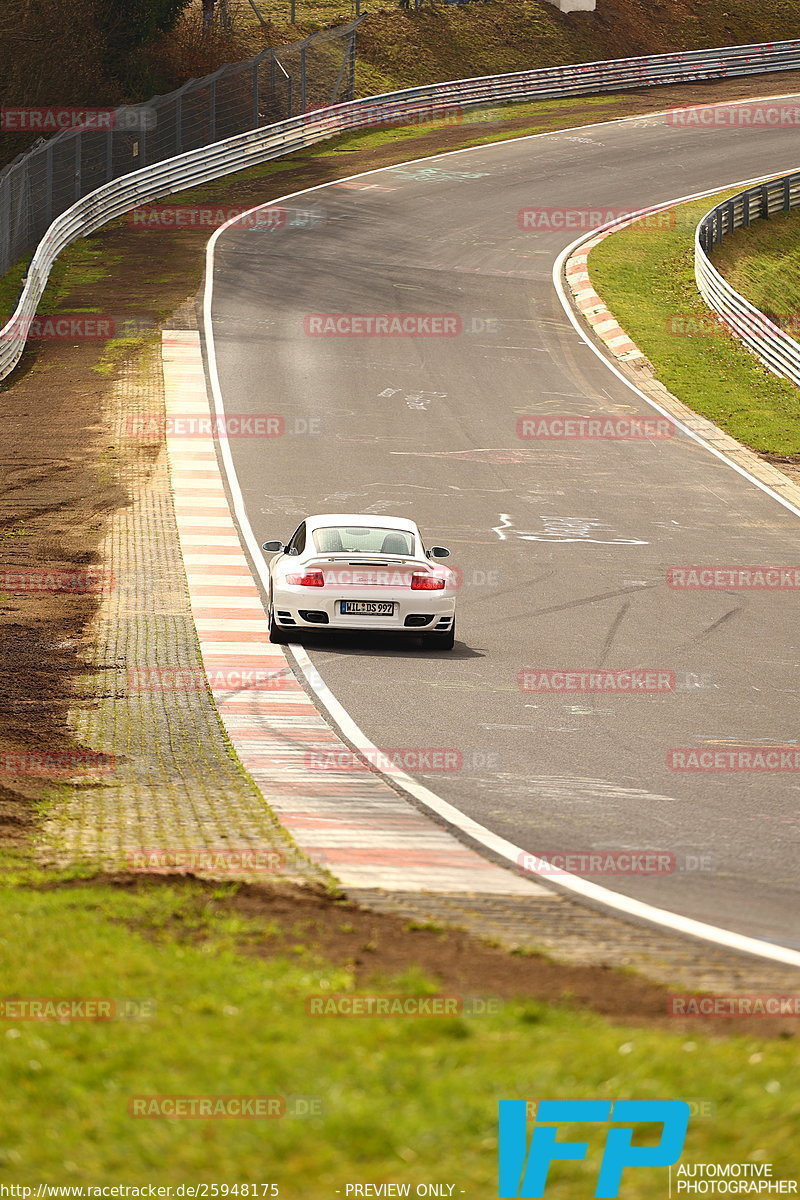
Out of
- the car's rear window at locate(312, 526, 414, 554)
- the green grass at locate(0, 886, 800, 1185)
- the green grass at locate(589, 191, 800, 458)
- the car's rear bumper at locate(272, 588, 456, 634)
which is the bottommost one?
the green grass at locate(589, 191, 800, 458)

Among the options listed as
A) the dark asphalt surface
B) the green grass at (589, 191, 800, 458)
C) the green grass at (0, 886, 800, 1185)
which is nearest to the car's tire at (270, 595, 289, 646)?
the dark asphalt surface

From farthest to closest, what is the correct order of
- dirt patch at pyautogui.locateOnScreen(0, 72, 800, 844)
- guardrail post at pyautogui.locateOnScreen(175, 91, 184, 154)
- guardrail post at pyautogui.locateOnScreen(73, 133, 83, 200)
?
1. guardrail post at pyautogui.locateOnScreen(175, 91, 184, 154)
2. guardrail post at pyautogui.locateOnScreen(73, 133, 83, 200)
3. dirt patch at pyautogui.locateOnScreen(0, 72, 800, 844)

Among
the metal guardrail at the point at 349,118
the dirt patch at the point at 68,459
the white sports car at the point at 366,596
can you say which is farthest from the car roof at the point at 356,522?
the metal guardrail at the point at 349,118

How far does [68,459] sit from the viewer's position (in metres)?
26.5

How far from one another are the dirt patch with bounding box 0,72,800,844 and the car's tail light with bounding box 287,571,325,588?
2464 millimetres

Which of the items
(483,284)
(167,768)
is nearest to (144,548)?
(167,768)

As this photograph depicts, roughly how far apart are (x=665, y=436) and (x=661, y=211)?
2221 cm

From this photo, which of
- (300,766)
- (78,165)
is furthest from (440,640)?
(78,165)

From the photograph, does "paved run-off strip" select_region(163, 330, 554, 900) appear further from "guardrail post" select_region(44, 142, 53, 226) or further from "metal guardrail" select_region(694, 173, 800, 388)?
"guardrail post" select_region(44, 142, 53, 226)

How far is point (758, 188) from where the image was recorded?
4981 centimetres

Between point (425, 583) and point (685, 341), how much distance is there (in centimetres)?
2411

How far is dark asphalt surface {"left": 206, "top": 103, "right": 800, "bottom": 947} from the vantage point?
10.5 m

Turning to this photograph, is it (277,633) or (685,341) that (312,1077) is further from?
(685,341)

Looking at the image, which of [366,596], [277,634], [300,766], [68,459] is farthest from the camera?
[68,459]
